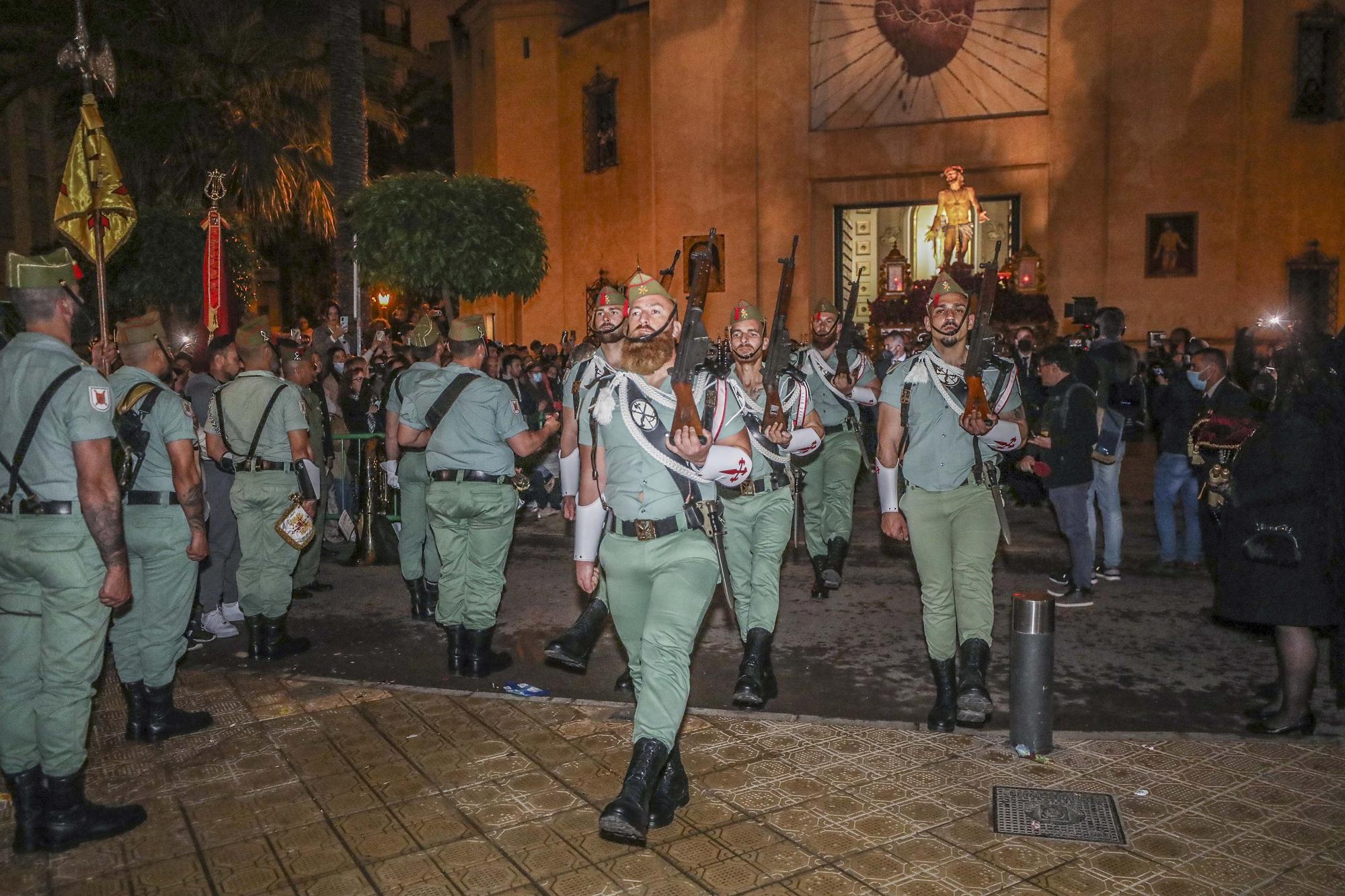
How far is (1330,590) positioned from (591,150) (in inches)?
1063

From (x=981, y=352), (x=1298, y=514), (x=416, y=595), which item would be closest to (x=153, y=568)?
(x=416, y=595)

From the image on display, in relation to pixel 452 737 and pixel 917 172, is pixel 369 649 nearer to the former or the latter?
pixel 452 737

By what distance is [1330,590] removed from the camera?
16.6 ft

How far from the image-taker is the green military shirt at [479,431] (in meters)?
6.55

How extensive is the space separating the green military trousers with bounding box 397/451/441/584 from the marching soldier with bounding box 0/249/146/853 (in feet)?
11.5

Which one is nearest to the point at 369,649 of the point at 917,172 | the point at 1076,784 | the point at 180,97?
the point at 1076,784

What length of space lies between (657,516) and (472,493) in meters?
2.54

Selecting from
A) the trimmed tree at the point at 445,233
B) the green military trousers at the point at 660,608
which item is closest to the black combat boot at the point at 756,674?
the green military trousers at the point at 660,608

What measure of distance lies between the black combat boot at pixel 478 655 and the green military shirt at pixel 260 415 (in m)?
1.71

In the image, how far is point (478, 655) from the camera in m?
6.68

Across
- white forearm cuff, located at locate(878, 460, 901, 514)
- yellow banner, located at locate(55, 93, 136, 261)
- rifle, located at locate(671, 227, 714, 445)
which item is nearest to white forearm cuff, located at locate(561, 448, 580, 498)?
white forearm cuff, located at locate(878, 460, 901, 514)

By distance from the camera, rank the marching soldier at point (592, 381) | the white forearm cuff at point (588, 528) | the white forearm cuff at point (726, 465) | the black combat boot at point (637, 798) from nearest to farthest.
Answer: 1. the black combat boot at point (637, 798)
2. the white forearm cuff at point (726, 465)
3. the white forearm cuff at point (588, 528)
4. the marching soldier at point (592, 381)

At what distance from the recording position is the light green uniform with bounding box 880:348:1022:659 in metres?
5.52

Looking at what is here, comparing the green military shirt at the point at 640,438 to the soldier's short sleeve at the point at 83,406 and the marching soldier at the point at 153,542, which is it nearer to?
the soldier's short sleeve at the point at 83,406
